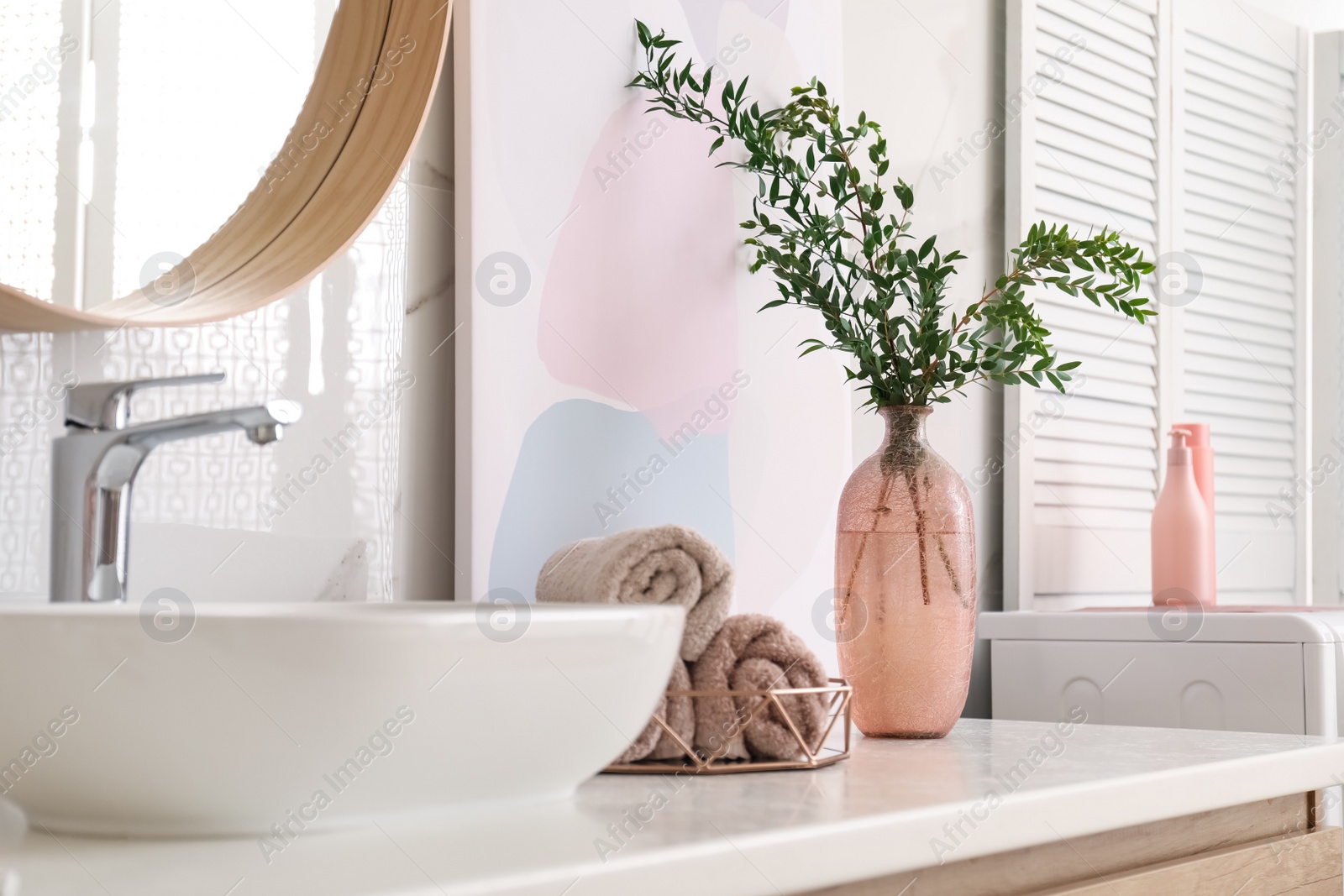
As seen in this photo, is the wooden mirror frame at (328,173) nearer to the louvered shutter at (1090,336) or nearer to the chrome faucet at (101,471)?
the chrome faucet at (101,471)

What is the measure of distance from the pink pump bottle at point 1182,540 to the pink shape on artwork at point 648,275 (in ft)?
2.21

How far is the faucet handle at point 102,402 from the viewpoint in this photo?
0.75 meters

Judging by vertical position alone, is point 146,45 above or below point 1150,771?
above

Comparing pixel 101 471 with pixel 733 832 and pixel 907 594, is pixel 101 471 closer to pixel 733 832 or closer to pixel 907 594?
pixel 733 832

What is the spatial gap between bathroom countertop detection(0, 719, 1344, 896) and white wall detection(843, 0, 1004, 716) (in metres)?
0.64

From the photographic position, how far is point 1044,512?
1625 millimetres

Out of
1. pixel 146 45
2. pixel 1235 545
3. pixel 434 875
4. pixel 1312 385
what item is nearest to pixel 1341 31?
pixel 1312 385

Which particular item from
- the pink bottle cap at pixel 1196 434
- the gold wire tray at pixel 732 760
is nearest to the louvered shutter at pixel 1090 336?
the pink bottle cap at pixel 1196 434

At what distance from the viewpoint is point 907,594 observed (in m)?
1.02

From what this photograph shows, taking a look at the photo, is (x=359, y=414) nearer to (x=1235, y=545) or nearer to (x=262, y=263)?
(x=262, y=263)

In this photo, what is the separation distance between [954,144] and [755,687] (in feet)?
3.13

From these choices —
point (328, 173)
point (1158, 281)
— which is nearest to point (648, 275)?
point (328, 173)

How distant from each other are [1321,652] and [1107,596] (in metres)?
0.51

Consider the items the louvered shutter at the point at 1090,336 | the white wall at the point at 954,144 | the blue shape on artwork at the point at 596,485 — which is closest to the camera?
the blue shape on artwork at the point at 596,485
